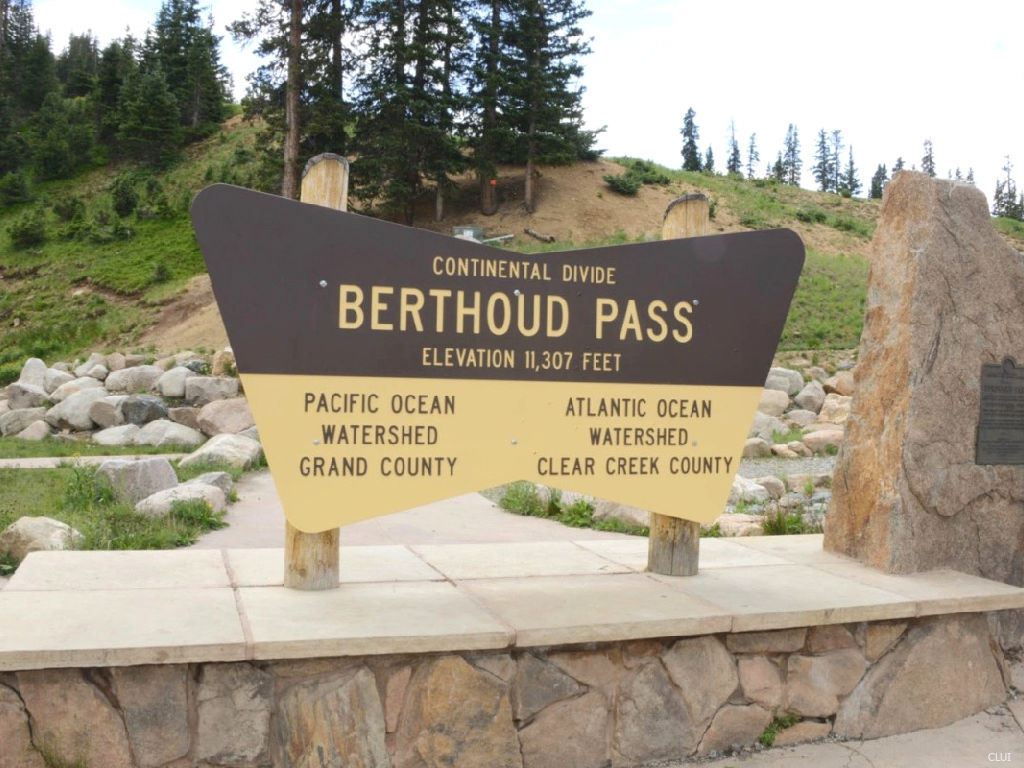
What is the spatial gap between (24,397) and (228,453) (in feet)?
28.5

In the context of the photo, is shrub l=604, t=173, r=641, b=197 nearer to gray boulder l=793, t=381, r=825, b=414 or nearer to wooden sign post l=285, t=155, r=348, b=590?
gray boulder l=793, t=381, r=825, b=414

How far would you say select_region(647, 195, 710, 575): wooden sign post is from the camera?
4645mm

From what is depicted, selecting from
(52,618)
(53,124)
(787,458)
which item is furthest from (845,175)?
(52,618)

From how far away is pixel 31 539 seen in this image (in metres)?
6.25

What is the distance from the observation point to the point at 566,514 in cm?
883

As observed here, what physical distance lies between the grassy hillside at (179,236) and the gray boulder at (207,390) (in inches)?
406

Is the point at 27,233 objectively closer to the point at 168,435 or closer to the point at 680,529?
the point at 168,435

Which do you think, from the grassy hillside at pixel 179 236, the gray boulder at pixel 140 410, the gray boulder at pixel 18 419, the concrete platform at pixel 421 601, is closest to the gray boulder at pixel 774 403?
the grassy hillside at pixel 179 236

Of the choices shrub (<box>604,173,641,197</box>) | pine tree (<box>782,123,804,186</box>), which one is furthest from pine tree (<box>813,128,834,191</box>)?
shrub (<box>604,173,641,197</box>)

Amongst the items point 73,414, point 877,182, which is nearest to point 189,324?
point 73,414

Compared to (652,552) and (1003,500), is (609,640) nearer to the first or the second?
(652,552)

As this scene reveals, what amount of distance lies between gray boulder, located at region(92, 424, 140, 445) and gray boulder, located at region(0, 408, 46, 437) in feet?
5.37

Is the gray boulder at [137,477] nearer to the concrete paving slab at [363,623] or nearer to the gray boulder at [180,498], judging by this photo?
the gray boulder at [180,498]

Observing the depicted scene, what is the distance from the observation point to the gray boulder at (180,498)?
7.42 metres
